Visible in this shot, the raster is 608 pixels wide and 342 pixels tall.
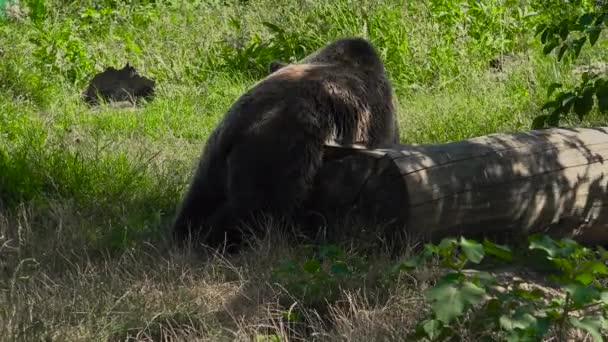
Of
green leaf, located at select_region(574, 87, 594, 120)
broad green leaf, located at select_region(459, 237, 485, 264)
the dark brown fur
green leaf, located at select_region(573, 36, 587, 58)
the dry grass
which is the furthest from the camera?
the dark brown fur

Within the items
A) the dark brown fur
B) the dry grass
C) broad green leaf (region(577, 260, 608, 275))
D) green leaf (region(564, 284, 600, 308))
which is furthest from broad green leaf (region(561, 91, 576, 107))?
the dark brown fur

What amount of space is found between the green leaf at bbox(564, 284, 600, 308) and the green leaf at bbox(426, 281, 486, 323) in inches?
12.7

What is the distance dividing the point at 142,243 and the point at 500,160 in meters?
2.06

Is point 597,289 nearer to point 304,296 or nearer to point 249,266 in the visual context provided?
point 304,296

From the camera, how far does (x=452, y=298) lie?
154 inches

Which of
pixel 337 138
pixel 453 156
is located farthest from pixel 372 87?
pixel 453 156

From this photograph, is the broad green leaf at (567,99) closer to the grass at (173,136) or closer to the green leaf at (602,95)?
the green leaf at (602,95)

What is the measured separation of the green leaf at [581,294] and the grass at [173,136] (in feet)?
1.93

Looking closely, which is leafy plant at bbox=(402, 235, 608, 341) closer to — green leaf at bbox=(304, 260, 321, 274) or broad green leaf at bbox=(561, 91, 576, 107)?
green leaf at bbox=(304, 260, 321, 274)

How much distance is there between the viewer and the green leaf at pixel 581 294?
393cm

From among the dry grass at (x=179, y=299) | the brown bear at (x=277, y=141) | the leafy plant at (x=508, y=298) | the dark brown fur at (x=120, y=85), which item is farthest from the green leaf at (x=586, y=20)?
the dark brown fur at (x=120, y=85)

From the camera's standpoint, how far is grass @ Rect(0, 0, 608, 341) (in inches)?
194

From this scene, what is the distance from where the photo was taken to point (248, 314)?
4.97 m

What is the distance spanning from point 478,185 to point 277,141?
116cm
